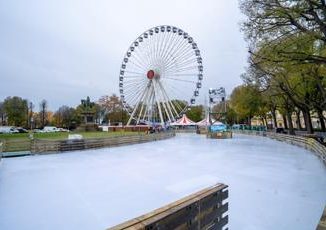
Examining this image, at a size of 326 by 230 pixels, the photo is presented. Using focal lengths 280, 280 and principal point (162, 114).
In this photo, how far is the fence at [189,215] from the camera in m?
1.60

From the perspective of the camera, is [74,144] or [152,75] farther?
[152,75]

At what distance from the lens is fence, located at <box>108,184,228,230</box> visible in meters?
1.60

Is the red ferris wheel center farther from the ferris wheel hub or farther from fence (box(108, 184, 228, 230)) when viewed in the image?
fence (box(108, 184, 228, 230))

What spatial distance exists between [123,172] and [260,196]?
4.30m

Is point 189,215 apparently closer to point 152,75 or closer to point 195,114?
point 152,75

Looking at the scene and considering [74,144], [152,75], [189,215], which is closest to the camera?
[189,215]

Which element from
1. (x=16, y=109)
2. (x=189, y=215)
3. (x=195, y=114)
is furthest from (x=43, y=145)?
(x=195, y=114)

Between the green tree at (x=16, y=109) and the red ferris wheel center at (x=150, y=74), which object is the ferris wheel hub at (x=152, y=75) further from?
the green tree at (x=16, y=109)

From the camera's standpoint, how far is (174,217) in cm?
185

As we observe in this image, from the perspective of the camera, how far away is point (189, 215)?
2.05 metres

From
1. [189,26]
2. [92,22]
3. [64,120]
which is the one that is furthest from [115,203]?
[64,120]

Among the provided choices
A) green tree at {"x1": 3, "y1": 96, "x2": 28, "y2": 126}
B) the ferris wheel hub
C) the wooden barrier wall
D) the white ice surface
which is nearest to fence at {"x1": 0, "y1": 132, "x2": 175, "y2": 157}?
the wooden barrier wall

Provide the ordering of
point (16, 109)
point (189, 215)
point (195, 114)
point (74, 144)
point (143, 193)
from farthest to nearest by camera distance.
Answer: point (195, 114), point (16, 109), point (74, 144), point (143, 193), point (189, 215)

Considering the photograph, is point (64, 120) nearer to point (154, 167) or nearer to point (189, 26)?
point (189, 26)
